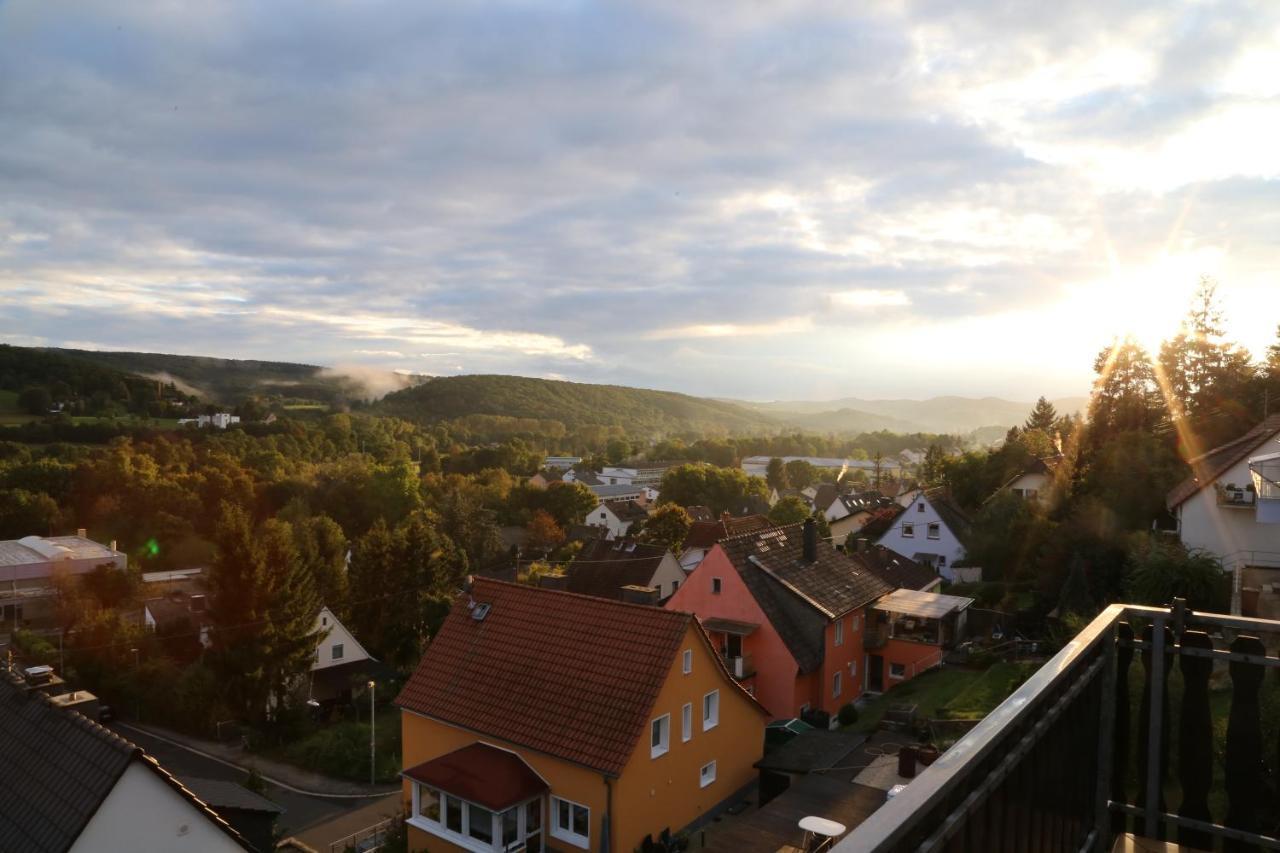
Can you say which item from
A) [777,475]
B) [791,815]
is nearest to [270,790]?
[791,815]

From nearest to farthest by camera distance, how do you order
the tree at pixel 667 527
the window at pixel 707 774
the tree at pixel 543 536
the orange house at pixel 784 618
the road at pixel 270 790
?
the window at pixel 707 774 < the road at pixel 270 790 < the orange house at pixel 784 618 < the tree at pixel 667 527 < the tree at pixel 543 536

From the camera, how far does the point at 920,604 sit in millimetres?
26906

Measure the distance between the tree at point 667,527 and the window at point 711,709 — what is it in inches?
1387

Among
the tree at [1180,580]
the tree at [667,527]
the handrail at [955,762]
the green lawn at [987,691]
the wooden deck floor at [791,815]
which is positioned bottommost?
the tree at [667,527]

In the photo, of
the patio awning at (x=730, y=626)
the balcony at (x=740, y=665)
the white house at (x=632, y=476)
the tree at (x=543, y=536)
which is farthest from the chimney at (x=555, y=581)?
the white house at (x=632, y=476)

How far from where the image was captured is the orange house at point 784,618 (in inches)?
918

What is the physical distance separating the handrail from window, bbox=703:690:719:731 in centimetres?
1581

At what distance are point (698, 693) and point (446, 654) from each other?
19.7ft

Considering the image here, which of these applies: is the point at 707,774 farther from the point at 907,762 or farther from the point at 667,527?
the point at 667,527

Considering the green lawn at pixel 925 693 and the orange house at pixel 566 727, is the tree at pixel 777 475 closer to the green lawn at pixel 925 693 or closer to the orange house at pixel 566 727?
the green lawn at pixel 925 693

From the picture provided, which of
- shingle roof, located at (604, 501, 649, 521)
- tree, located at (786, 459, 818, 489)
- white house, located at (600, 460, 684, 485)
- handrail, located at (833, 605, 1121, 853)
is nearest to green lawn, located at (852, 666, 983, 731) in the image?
handrail, located at (833, 605, 1121, 853)

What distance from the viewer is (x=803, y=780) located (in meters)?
16.8

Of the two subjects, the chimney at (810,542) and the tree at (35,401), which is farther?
the tree at (35,401)

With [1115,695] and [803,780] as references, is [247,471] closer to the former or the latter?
[803,780]
